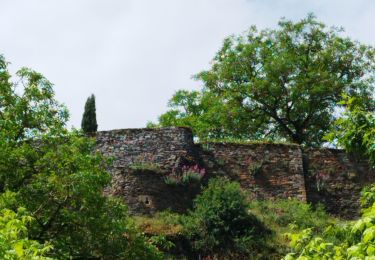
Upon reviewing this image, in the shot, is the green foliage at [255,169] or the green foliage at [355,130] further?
the green foliage at [255,169]

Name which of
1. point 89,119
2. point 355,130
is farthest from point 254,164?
point 355,130

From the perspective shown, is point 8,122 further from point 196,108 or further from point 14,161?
point 196,108

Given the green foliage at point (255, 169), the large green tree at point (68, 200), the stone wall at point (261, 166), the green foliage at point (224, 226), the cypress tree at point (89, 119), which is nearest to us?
the large green tree at point (68, 200)

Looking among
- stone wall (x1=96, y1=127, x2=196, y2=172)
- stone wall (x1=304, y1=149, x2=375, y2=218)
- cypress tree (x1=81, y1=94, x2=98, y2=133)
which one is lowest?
stone wall (x1=304, y1=149, x2=375, y2=218)

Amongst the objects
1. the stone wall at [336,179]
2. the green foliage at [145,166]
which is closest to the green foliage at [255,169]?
the stone wall at [336,179]

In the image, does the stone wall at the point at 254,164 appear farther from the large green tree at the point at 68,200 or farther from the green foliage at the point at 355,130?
the green foliage at the point at 355,130

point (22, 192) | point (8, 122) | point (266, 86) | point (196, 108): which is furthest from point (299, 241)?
point (196, 108)

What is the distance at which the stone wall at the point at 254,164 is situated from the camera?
25.8 m

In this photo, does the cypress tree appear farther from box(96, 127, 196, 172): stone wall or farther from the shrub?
the shrub

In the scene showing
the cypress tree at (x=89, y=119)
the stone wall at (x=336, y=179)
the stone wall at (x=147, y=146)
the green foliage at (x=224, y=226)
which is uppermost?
the cypress tree at (x=89, y=119)

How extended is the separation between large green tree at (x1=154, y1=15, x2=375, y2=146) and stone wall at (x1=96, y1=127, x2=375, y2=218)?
577 centimetres

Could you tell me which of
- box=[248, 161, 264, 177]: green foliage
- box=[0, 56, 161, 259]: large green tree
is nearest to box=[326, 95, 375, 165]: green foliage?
box=[0, 56, 161, 259]: large green tree

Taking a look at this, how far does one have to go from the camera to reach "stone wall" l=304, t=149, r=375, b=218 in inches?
1049

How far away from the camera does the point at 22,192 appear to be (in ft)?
54.9
